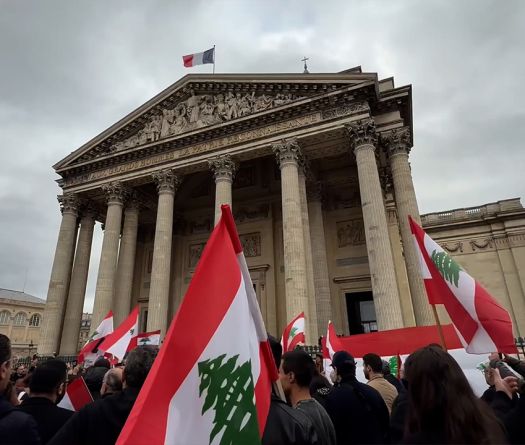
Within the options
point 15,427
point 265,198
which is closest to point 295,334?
point 15,427

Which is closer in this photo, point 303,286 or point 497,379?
point 497,379

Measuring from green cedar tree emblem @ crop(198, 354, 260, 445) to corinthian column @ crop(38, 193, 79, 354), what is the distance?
20.5 meters

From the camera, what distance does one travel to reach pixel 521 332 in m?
24.3

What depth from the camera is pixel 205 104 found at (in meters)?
20.4

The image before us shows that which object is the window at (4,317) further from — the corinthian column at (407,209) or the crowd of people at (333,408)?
the crowd of people at (333,408)

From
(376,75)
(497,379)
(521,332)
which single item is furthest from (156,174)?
(521,332)

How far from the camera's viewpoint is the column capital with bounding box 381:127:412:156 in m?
16.5

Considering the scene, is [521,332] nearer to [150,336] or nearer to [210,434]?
[150,336]

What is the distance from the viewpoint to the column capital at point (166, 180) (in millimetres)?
19391

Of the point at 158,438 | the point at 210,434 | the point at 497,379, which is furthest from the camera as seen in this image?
the point at 497,379

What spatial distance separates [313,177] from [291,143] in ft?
11.4

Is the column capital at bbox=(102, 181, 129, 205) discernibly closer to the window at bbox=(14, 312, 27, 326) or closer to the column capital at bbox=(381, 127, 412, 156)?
the column capital at bbox=(381, 127, 412, 156)

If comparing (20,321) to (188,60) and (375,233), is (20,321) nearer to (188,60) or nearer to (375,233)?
(188,60)

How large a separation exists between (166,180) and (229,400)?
18.6 m
